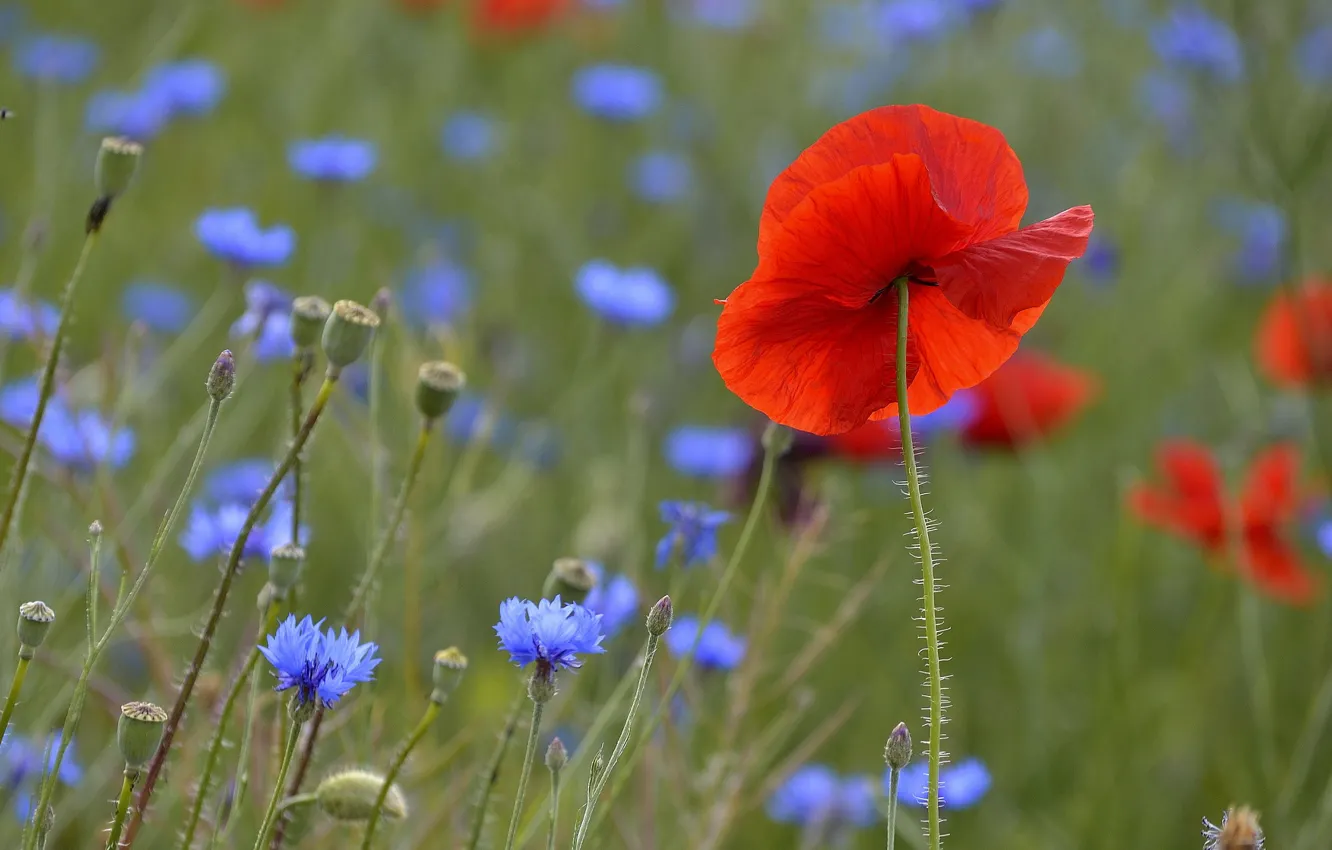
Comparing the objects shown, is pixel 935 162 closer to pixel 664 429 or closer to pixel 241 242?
pixel 241 242

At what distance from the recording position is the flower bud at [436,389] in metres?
0.79

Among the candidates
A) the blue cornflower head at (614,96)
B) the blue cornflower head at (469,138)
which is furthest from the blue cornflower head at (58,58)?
the blue cornflower head at (614,96)

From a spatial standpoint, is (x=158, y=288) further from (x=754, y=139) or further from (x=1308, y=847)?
(x=1308, y=847)

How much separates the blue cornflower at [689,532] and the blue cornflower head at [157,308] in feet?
4.76

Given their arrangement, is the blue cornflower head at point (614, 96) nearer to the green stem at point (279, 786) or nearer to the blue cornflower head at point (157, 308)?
the blue cornflower head at point (157, 308)

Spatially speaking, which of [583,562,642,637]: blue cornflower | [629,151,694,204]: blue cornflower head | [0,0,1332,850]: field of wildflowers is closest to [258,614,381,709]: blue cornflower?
[0,0,1332,850]: field of wildflowers

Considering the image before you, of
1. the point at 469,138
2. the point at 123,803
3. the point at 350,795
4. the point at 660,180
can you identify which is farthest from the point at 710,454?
the point at 469,138

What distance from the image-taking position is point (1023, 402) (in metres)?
2.00

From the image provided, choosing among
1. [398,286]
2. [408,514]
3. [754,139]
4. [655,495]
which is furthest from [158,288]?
[754,139]

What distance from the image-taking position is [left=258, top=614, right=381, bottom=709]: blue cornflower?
620 mm

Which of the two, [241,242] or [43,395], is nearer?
[43,395]

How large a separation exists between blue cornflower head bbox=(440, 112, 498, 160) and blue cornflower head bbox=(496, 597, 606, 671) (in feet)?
8.14

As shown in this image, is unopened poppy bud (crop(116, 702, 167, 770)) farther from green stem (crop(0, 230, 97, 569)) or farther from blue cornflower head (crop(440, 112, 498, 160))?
blue cornflower head (crop(440, 112, 498, 160))

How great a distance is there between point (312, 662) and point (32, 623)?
0.13 meters
